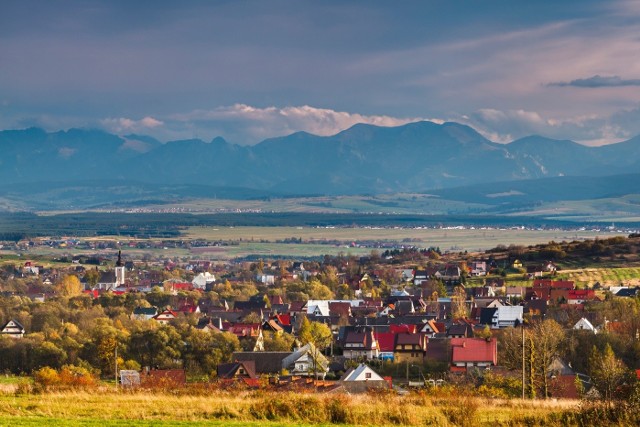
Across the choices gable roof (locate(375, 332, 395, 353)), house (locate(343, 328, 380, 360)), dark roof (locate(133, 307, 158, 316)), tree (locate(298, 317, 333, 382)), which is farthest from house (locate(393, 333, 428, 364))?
dark roof (locate(133, 307, 158, 316))

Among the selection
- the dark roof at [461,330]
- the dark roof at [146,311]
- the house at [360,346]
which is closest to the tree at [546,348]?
the dark roof at [461,330]

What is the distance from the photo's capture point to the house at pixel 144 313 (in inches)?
2808

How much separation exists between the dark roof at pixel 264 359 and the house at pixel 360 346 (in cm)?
587

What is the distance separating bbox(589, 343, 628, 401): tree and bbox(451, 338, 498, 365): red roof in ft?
15.6

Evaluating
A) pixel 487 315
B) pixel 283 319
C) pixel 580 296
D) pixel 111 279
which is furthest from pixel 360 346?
pixel 111 279

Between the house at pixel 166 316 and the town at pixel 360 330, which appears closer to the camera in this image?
the town at pixel 360 330

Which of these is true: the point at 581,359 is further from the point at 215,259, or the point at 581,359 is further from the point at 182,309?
the point at 215,259

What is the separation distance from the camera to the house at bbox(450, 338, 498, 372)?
4819 centimetres

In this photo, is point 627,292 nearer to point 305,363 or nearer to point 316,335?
point 316,335

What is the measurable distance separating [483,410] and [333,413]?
407cm

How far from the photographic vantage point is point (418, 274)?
4092 inches

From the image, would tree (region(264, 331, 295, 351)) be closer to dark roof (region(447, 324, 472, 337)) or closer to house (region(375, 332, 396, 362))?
house (region(375, 332, 396, 362))

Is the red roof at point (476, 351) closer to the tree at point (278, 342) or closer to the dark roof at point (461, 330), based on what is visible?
the dark roof at point (461, 330)

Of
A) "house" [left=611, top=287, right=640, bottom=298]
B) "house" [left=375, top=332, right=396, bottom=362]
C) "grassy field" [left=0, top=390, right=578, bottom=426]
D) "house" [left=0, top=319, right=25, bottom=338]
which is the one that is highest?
"grassy field" [left=0, top=390, right=578, bottom=426]
